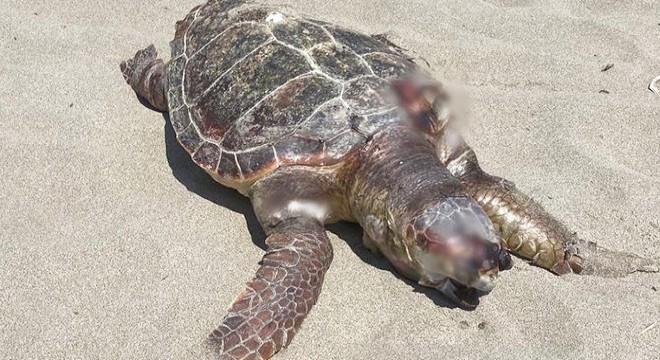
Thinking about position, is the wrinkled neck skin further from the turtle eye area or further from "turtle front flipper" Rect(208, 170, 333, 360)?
"turtle front flipper" Rect(208, 170, 333, 360)

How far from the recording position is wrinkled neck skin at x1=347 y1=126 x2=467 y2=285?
2.79 m

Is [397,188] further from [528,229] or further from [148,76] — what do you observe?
[148,76]

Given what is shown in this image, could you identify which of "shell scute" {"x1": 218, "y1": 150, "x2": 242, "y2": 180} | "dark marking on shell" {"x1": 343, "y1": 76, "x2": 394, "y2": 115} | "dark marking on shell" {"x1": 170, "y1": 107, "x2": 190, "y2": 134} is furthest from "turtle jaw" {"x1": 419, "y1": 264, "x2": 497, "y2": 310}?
"dark marking on shell" {"x1": 170, "y1": 107, "x2": 190, "y2": 134}

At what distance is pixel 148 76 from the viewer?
3.98 metres

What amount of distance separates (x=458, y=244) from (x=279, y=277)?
695 millimetres

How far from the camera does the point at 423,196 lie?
2777 mm

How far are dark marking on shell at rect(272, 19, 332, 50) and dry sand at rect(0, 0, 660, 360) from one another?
2.63 feet

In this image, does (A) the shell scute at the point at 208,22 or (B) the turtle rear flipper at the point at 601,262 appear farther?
(A) the shell scute at the point at 208,22

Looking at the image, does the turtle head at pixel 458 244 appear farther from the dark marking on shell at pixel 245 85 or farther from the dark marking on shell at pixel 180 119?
the dark marking on shell at pixel 180 119

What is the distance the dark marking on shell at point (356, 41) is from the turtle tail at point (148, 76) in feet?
3.25

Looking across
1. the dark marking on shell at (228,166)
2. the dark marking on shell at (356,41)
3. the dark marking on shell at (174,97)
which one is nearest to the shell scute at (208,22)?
the dark marking on shell at (174,97)

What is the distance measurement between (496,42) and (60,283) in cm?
301

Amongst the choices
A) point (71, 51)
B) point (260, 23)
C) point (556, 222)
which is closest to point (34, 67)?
point (71, 51)

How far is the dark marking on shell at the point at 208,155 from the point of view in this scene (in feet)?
10.8
